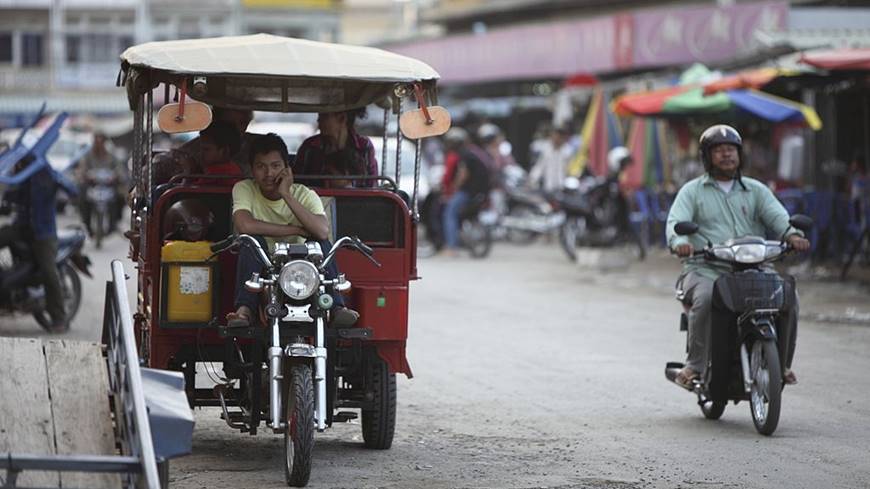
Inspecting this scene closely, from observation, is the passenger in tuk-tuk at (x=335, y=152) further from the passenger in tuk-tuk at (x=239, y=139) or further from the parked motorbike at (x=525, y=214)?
the parked motorbike at (x=525, y=214)

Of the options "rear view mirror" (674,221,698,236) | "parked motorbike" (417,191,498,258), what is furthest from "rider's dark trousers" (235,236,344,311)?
"parked motorbike" (417,191,498,258)

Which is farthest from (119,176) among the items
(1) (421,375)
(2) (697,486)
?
(2) (697,486)

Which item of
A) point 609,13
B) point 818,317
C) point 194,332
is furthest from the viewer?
point 609,13

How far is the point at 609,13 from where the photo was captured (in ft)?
153

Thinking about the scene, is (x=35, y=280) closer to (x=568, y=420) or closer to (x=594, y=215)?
(x=568, y=420)

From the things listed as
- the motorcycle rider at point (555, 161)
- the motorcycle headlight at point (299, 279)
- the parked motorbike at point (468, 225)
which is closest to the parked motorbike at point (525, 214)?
the motorcycle rider at point (555, 161)

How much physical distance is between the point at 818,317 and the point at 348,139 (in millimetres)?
7678

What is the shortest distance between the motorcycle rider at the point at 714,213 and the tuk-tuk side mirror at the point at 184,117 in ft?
10.1

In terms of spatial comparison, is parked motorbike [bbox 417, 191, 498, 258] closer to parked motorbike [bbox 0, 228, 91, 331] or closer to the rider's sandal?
parked motorbike [bbox 0, 228, 91, 331]

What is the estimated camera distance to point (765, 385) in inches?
359

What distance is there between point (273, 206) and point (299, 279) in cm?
72

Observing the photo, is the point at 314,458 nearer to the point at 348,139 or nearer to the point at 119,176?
the point at 348,139

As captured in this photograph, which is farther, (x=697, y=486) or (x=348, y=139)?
(x=348, y=139)

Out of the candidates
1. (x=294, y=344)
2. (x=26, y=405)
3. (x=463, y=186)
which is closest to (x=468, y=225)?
(x=463, y=186)
